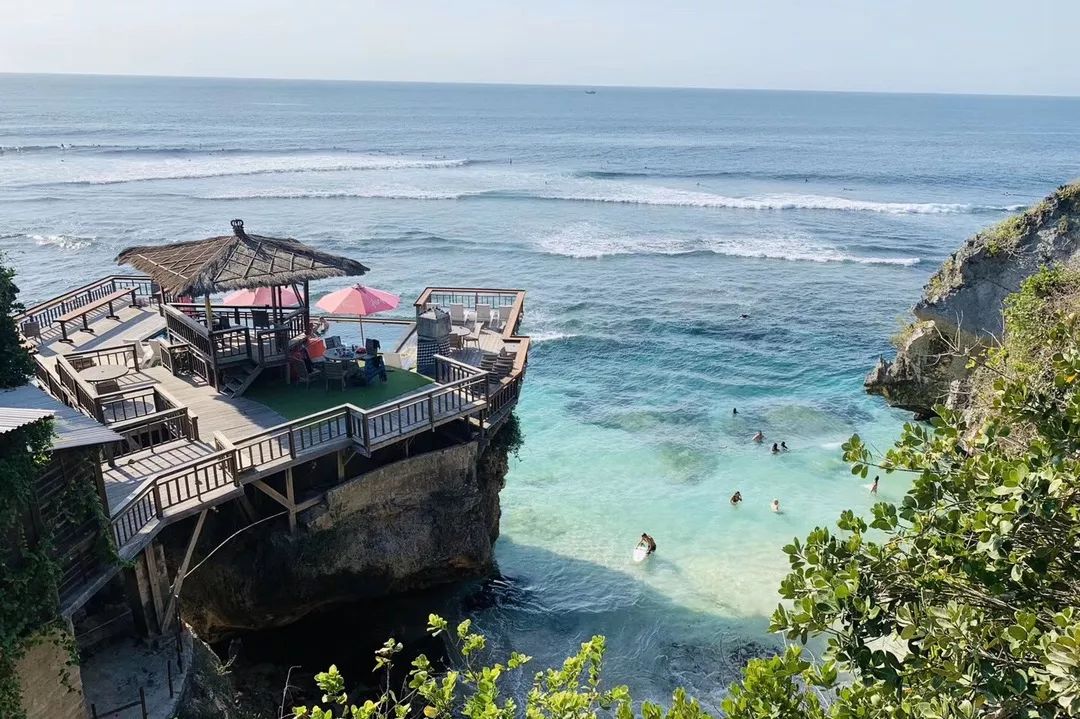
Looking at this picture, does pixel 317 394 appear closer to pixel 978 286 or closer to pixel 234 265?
pixel 234 265

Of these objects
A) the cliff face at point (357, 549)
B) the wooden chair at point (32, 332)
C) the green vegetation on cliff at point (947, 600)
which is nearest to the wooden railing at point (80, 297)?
the wooden chair at point (32, 332)

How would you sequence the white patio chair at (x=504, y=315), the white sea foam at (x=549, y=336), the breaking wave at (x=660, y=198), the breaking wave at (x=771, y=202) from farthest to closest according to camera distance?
the breaking wave at (x=771, y=202) < the breaking wave at (x=660, y=198) < the white sea foam at (x=549, y=336) < the white patio chair at (x=504, y=315)

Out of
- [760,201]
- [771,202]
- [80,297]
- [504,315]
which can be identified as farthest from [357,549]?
[760,201]

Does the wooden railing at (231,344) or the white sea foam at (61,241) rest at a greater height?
the wooden railing at (231,344)

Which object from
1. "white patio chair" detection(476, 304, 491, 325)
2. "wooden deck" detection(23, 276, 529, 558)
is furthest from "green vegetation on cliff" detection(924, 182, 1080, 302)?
"wooden deck" detection(23, 276, 529, 558)

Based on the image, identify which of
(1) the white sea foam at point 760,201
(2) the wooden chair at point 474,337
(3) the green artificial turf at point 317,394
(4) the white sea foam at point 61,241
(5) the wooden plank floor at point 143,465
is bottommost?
(4) the white sea foam at point 61,241

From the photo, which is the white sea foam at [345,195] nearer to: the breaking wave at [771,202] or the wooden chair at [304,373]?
the breaking wave at [771,202]

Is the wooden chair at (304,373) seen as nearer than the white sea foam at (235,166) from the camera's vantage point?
Yes

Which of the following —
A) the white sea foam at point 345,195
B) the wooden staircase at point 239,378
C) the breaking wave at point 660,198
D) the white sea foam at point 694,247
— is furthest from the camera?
the breaking wave at point 660,198
